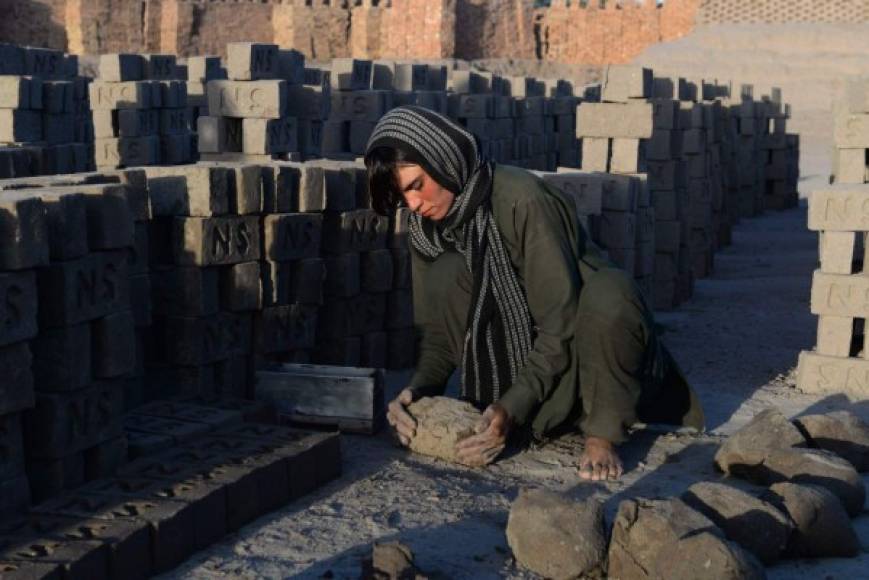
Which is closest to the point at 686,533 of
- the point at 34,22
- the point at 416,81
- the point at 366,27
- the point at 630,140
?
the point at 630,140

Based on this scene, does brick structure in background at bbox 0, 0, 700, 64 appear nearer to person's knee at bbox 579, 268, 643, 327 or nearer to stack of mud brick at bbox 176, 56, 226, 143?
stack of mud brick at bbox 176, 56, 226, 143

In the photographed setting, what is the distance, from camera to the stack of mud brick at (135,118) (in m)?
13.3

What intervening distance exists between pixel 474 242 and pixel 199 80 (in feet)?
41.1

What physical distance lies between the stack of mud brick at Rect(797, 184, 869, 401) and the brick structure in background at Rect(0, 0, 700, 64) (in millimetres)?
29533

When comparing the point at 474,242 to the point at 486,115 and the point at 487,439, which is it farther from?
the point at 486,115

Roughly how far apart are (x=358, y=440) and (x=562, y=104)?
13.5 metres

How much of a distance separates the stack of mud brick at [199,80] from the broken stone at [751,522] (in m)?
11.6

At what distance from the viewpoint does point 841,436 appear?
17.8 feet

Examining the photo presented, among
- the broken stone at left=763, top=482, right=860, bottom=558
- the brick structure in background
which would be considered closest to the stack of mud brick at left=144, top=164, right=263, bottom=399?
the broken stone at left=763, top=482, right=860, bottom=558

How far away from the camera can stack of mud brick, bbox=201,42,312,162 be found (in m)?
10.4

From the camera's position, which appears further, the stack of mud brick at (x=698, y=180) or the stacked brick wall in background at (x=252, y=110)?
the stack of mud brick at (x=698, y=180)

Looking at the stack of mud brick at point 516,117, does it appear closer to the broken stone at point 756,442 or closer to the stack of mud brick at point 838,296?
the stack of mud brick at point 838,296

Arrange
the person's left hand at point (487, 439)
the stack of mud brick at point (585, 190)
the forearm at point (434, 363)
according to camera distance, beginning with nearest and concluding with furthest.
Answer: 1. the person's left hand at point (487, 439)
2. the forearm at point (434, 363)
3. the stack of mud brick at point (585, 190)

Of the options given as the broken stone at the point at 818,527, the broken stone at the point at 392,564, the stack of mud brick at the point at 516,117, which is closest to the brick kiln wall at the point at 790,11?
the stack of mud brick at the point at 516,117
